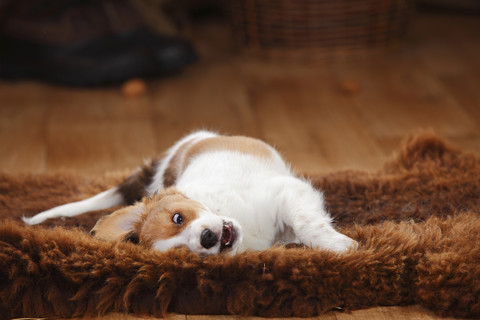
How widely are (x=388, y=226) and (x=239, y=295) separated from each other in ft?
1.72

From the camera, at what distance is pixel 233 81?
4117 mm

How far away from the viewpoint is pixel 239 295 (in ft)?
5.70

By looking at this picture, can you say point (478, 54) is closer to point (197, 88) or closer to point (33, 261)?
point (197, 88)

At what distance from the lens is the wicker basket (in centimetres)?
410

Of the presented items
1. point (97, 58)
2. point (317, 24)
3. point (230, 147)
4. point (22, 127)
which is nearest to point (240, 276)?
point (230, 147)

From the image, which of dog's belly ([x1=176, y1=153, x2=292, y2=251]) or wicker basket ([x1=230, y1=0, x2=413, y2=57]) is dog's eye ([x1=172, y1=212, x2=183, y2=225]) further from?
wicker basket ([x1=230, y1=0, x2=413, y2=57])

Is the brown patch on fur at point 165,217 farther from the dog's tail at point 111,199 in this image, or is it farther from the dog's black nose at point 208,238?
the dog's tail at point 111,199

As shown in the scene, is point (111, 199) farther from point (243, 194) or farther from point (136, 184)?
point (243, 194)

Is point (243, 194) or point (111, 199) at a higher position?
point (243, 194)

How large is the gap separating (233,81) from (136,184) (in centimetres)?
183

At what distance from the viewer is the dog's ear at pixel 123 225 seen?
1932mm

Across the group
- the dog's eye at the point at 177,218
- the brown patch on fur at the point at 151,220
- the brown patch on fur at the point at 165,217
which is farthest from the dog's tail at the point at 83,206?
the dog's eye at the point at 177,218

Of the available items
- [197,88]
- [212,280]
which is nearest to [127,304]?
[212,280]

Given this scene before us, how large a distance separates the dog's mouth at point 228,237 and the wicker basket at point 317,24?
2.59 metres
